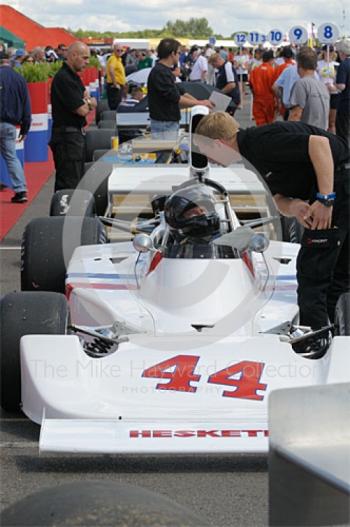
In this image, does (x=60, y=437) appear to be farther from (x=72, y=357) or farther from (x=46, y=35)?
(x=46, y=35)

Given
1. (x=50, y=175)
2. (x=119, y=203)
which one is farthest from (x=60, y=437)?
(x=50, y=175)

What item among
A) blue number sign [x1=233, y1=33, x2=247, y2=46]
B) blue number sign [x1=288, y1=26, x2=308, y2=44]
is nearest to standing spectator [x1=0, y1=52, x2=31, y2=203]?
blue number sign [x1=288, y1=26, x2=308, y2=44]

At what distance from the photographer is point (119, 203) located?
8852 millimetres

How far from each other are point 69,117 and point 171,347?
20.3ft

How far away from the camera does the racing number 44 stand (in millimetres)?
4859

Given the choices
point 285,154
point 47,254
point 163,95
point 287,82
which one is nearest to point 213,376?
point 285,154

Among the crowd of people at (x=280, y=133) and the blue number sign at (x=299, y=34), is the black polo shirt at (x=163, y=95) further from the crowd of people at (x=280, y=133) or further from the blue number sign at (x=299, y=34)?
the blue number sign at (x=299, y=34)

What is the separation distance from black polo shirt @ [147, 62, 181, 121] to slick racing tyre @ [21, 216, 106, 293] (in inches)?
190

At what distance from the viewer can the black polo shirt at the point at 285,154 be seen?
5930 millimetres

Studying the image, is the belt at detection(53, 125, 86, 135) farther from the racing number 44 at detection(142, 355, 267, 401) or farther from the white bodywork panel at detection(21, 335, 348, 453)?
the racing number 44 at detection(142, 355, 267, 401)

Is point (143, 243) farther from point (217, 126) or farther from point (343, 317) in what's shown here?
point (343, 317)

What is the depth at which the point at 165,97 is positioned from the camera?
38.9 ft

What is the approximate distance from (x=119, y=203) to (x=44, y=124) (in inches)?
348

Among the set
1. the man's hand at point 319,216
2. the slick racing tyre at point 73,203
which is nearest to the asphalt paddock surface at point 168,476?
the man's hand at point 319,216
